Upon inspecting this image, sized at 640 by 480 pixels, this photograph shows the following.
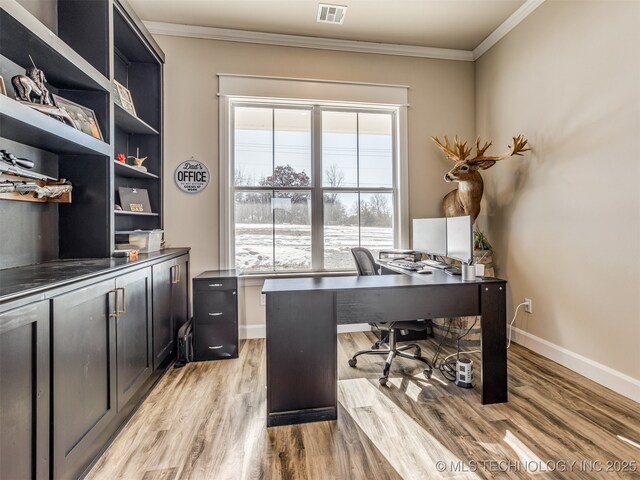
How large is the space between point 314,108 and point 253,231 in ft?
4.99

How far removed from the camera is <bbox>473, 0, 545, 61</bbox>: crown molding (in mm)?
2809

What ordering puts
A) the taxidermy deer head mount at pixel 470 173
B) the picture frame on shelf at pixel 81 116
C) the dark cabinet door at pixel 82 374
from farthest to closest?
1. the taxidermy deer head mount at pixel 470 173
2. the picture frame on shelf at pixel 81 116
3. the dark cabinet door at pixel 82 374

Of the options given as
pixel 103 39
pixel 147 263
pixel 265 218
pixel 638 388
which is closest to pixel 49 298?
pixel 147 263

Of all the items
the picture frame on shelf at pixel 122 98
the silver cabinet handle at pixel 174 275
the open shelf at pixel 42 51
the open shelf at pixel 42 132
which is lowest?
the silver cabinet handle at pixel 174 275

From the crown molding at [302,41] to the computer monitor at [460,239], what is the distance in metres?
2.27

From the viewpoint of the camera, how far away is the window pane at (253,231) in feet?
10.9

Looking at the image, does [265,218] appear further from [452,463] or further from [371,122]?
[452,463]

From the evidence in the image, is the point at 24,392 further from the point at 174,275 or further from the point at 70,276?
the point at 174,275

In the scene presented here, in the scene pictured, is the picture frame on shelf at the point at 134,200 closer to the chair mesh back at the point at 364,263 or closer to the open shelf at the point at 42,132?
the open shelf at the point at 42,132

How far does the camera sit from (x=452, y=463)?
1.51 m

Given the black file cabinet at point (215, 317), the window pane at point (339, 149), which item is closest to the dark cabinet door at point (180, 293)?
the black file cabinet at point (215, 317)

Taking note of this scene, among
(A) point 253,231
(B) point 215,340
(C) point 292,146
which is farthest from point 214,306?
(C) point 292,146

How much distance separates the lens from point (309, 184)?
135 inches

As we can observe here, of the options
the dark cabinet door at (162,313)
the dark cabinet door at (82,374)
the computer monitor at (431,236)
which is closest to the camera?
the dark cabinet door at (82,374)
